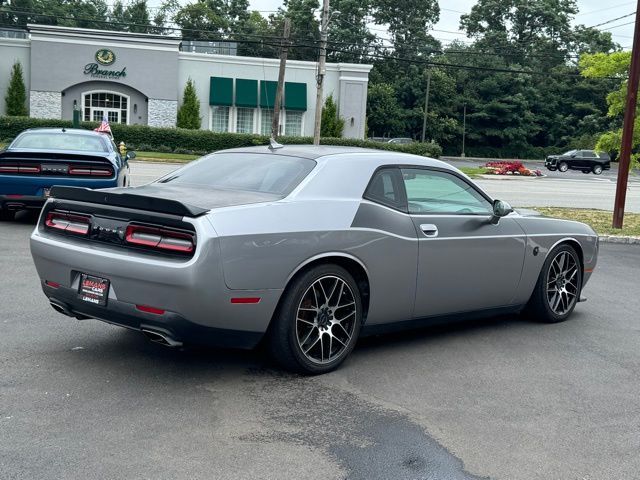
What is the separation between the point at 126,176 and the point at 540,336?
890 centimetres

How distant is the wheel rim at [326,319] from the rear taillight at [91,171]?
739 cm

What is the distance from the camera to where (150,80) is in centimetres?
4834

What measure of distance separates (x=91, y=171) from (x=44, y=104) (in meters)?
38.3

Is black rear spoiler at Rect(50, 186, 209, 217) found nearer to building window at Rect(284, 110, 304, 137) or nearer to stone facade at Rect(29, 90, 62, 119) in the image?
stone facade at Rect(29, 90, 62, 119)

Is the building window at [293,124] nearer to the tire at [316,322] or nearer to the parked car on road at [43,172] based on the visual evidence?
the parked car on road at [43,172]

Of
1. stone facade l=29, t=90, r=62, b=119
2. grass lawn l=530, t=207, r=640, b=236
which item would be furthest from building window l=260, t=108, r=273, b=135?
grass lawn l=530, t=207, r=640, b=236

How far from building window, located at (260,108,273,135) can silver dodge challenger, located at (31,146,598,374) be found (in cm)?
4596

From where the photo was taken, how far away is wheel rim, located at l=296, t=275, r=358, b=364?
5527 millimetres

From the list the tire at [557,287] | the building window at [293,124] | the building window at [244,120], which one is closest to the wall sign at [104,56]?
the building window at [244,120]

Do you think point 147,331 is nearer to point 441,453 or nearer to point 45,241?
point 45,241

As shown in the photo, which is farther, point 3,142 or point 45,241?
point 3,142

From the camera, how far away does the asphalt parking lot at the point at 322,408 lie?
414 cm

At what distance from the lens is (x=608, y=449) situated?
15.0 feet

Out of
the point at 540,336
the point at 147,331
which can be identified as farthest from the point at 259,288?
the point at 540,336
